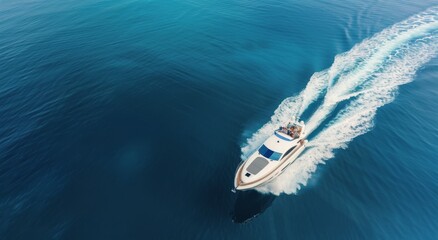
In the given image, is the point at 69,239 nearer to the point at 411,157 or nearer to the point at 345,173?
the point at 345,173

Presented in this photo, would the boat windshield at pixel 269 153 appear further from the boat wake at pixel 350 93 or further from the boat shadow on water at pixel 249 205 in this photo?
the boat shadow on water at pixel 249 205

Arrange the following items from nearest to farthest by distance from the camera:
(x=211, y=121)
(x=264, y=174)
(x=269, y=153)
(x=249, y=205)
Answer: (x=249, y=205) < (x=264, y=174) < (x=269, y=153) < (x=211, y=121)

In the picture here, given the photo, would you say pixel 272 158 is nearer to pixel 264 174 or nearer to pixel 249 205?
pixel 264 174

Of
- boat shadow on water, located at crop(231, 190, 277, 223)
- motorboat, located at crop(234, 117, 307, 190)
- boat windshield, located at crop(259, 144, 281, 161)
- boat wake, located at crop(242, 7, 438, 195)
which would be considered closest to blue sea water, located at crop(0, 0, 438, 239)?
boat shadow on water, located at crop(231, 190, 277, 223)

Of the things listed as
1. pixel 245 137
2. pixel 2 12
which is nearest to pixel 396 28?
pixel 245 137

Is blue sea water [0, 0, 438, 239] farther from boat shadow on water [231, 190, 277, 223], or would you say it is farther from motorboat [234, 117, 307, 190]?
motorboat [234, 117, 307, 190]

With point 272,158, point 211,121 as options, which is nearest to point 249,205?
point 272,158
